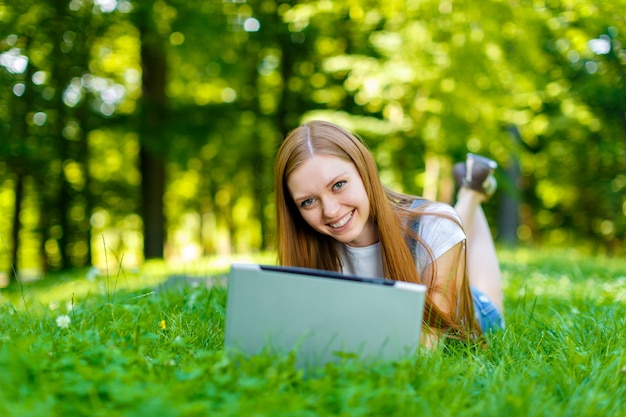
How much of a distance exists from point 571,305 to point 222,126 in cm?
796

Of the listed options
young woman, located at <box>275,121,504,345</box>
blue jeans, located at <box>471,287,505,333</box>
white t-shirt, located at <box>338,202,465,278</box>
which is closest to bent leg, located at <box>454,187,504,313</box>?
blue jeans, located at <box>471,287,505,333</box>

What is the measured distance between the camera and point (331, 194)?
2475mm

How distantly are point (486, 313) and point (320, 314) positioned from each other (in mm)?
1675

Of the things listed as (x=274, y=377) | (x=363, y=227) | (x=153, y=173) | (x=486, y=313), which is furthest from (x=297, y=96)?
(x=274, y=377)

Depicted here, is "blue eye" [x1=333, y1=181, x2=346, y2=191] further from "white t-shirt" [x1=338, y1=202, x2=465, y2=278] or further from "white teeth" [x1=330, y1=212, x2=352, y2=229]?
"white t-shirt" [x1=338, y1=202, x2=465, y2=278]

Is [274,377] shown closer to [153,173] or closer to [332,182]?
[332,182]

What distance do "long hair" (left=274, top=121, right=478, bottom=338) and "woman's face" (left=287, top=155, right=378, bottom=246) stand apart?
0.05 m

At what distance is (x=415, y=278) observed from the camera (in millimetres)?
2627

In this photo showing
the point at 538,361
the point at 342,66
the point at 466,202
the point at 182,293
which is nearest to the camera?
the point at 538,361

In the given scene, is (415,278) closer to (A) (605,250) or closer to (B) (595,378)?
(B) (595,378)

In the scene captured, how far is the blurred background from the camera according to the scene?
21.6ft

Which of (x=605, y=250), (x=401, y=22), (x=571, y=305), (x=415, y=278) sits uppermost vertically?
(x=401, y=22)

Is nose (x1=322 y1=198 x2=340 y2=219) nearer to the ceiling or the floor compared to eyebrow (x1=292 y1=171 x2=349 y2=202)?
nearer to the floor

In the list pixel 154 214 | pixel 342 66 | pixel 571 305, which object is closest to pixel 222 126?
pixel 154 214
